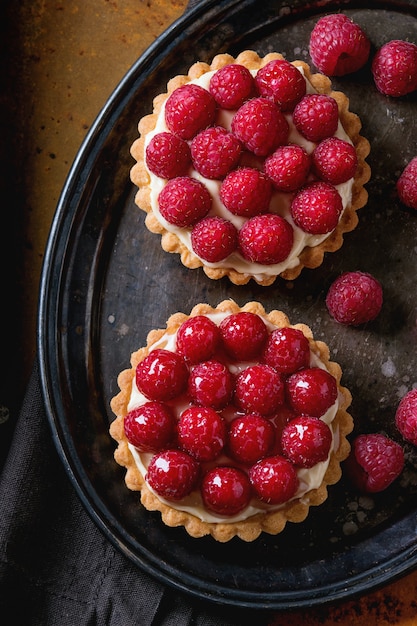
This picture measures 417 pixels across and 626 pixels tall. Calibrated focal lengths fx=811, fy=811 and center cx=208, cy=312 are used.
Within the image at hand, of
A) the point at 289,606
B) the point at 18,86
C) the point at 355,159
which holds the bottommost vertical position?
the point at 289,606

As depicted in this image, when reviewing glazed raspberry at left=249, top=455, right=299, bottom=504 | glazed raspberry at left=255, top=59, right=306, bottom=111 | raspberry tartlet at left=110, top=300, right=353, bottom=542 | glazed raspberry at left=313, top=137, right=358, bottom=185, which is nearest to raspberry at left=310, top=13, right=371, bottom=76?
glazed raspberry at left=255, top=59, right=306, bottom=111

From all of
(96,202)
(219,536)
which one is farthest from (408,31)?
(219,536)

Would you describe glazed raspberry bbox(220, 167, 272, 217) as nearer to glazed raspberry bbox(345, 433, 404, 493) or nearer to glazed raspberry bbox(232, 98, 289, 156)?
glazed raspberry bbox(232, 98, 289, 156)

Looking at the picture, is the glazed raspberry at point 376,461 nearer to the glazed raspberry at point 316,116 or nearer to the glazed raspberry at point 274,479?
the glazed raspberry at point 274,479

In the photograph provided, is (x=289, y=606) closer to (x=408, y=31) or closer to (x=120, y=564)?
(x=120, y=564)

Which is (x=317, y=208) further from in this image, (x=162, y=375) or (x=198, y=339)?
(x=162, y=375)

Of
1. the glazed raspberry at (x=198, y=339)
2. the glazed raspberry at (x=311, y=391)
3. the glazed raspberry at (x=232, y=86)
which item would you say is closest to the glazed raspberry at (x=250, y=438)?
the glazed raspberry at (x=311, y=391)
